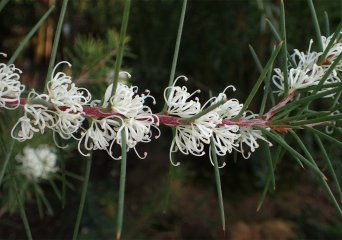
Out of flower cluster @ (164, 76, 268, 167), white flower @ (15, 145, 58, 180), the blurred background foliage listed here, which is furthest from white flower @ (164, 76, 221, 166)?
the blurred background foliage

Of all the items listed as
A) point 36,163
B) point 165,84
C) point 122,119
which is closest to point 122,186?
point 122,119

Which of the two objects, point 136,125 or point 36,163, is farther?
point 36,163

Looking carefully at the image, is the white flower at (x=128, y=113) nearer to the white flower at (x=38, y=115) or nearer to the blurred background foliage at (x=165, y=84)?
the white flower at (x=38, y=115)

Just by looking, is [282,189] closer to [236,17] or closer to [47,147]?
[236,17]

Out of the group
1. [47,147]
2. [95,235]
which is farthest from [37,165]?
[95,235]

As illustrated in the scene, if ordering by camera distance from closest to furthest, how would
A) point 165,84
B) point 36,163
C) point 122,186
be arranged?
1. point 122,186
2. point 36,163
3. point 165,84

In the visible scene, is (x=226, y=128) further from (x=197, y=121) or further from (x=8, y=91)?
(x=8, y=91)
